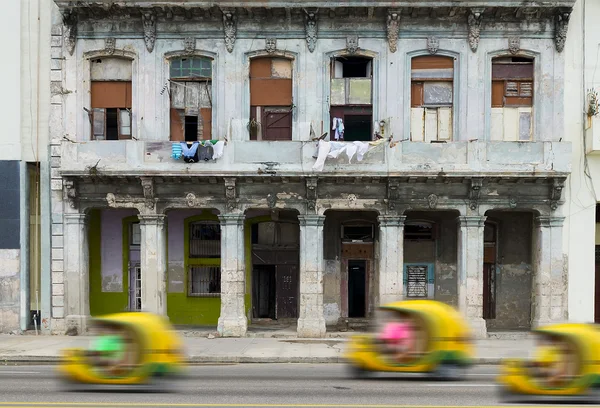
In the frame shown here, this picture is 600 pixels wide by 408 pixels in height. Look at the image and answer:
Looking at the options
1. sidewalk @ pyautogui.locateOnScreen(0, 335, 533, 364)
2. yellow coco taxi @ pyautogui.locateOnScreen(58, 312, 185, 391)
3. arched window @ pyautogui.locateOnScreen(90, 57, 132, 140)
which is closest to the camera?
yellow coco taxi @ pyautogui.locateOnScreen(58, 312, 185, 391)

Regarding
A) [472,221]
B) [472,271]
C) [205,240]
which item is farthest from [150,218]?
[472,271]

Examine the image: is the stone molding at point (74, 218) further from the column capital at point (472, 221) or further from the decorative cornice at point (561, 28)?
the decorative cornice at point (561, 28)

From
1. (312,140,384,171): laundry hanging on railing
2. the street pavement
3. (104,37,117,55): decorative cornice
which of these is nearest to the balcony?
(312,140,384,171): laundry hanging on railing

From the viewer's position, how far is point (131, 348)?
8773 mm

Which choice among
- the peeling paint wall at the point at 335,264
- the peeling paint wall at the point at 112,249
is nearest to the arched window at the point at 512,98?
the peeling paint wall at the point at 335,264

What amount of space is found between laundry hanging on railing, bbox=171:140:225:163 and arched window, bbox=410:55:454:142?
19.6 ft

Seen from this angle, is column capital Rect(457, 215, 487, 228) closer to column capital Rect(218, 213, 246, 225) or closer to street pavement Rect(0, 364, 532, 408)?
street pavement Rect(0, 364, 532, 408)

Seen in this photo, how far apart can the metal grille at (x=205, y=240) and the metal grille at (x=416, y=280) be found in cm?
650

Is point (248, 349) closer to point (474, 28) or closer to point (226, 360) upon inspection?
point (226, 360)

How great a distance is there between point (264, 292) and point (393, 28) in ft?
32.4

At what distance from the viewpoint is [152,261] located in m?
21.1

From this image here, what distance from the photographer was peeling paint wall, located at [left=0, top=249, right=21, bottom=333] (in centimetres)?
2150

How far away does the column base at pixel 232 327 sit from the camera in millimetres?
20984

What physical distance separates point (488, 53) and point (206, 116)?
29.3 ft
